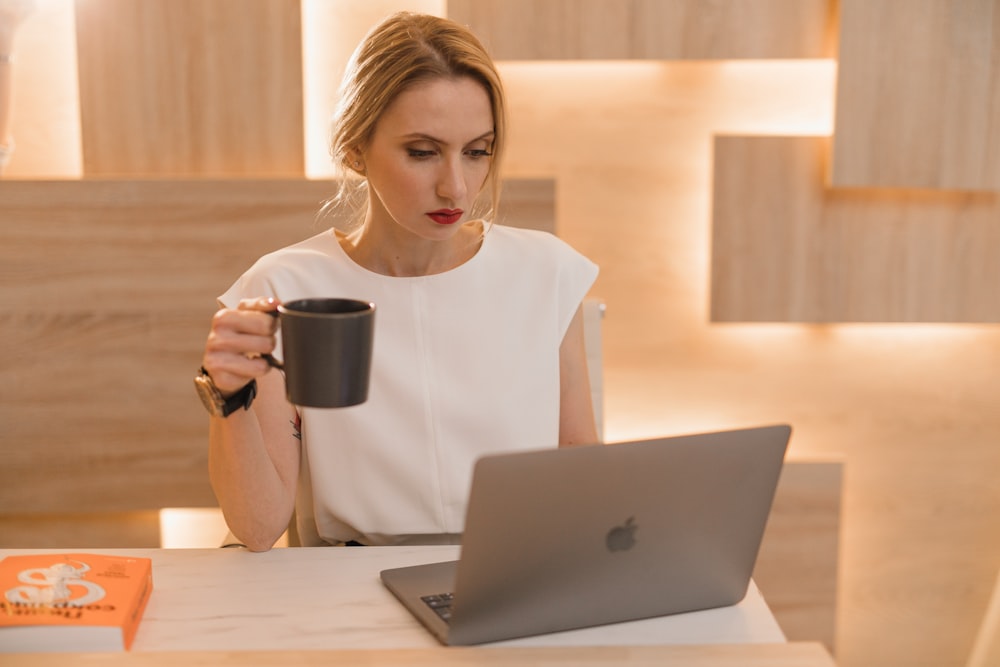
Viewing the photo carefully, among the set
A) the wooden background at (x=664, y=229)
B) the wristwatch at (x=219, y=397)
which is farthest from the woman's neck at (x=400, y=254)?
the wooden background at (x=664, y=229)

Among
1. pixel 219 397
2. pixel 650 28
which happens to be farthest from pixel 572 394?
pixel 650 28

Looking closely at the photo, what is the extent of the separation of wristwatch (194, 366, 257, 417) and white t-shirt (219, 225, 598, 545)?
1.06ft

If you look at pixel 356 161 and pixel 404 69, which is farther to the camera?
pixel 356 161

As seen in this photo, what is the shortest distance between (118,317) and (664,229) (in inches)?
47.5

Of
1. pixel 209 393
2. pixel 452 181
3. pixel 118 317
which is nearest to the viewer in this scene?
pixel 209 393

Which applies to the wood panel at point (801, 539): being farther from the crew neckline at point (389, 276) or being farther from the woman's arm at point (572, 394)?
the crew neckline at point (389, 276)

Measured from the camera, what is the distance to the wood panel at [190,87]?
204 centimetres

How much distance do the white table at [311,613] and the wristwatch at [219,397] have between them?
0.54 ft

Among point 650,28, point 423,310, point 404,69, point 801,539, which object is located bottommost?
point 801,539

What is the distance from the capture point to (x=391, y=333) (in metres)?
1.46

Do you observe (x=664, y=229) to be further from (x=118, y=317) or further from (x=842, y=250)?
(x=118, y=317)

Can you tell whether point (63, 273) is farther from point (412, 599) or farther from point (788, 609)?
point (788, 609)

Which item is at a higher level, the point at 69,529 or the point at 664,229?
the point at 664,229

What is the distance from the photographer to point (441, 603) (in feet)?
3.11
